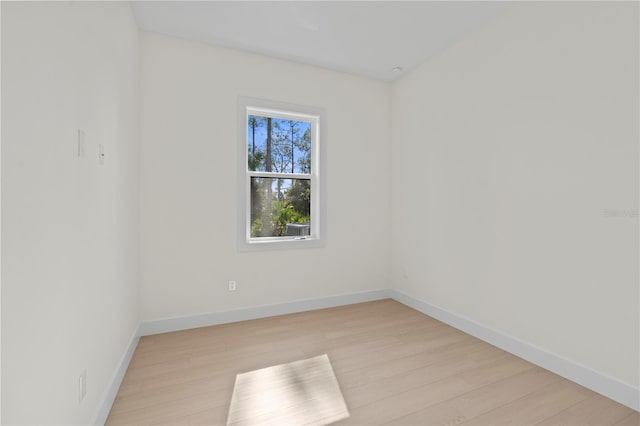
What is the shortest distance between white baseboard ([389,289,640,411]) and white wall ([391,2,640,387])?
0.05m

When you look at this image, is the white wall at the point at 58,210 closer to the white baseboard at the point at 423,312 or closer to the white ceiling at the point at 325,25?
the white baseboard at the point at 423,312

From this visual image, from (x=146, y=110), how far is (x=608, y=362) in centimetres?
418

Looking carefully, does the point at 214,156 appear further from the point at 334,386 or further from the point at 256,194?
the point at 334,386

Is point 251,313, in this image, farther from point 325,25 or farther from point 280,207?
point 325,25

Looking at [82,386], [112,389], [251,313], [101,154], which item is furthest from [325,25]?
[112,389]

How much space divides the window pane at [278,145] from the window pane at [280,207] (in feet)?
0.53

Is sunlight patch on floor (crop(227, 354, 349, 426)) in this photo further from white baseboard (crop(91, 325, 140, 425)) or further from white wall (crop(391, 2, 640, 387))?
white wall (crop(391, 2, 640, 387))

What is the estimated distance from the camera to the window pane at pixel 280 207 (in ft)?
11.4

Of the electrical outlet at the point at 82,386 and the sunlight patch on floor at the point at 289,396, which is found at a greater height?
the electrical outlet at the point at 82,386

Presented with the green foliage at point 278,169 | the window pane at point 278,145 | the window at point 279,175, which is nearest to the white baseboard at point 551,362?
the window at point 279,175

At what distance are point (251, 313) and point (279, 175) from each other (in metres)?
1.59

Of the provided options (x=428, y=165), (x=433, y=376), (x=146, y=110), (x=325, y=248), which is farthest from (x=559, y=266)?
(x=146, y=110)

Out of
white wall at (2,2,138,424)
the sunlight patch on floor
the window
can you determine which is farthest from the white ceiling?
the sunlight patch on floor

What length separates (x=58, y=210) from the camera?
3.86 feet
